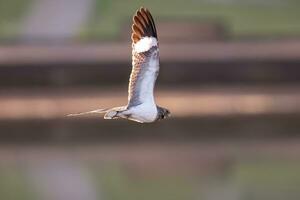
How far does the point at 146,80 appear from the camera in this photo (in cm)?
438

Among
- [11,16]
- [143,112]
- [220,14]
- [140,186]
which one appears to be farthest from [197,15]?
[143,112]

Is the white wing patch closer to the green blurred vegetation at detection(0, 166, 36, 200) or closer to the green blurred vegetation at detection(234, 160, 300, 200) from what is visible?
the green blurred vegetation at detection(234, 160, 300, 200)

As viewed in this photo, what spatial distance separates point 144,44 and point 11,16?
26.9 ft

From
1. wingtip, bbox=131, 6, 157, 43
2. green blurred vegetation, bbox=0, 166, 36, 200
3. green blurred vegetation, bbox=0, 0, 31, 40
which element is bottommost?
green blurred vegetation, bbox=0, 166, 36, 200

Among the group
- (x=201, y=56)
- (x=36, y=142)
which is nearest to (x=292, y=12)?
(x=201, y=56)

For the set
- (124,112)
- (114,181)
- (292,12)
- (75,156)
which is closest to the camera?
(124,112)

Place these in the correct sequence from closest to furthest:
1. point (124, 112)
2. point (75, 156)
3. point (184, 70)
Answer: point (124, 112) → point (75, 156) → point (184, 70)

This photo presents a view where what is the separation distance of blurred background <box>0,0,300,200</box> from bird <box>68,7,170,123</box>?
3529mm

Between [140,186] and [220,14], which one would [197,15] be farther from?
[140,186]

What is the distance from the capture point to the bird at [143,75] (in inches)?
170

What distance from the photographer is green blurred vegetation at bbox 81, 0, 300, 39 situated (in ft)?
38.8

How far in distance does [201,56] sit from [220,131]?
2.77 feet

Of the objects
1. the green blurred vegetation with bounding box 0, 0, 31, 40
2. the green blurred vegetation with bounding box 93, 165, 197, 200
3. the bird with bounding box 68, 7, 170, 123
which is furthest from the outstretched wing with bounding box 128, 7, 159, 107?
the green blurred vegetation with bounding box 0, 0, 31, 40

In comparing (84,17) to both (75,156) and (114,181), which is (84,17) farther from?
(114,181)
